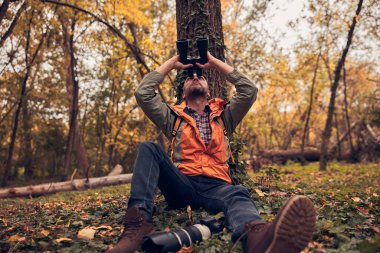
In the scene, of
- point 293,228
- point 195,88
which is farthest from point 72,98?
point 293,228

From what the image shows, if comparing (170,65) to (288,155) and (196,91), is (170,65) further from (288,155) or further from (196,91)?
(288,155)

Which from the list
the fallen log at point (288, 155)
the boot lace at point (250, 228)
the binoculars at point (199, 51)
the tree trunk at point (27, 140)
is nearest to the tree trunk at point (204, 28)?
the binoculars at point (199, 51)

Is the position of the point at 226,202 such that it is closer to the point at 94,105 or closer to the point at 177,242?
the point at 177,242

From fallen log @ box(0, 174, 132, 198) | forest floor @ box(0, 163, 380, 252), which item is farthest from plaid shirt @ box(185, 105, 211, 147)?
fallen log @ box(0, 174, 132, 198)

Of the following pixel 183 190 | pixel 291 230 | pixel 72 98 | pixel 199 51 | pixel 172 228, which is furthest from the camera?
pixel 72 98

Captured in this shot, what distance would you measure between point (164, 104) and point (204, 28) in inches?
64.3

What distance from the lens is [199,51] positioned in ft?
13.1

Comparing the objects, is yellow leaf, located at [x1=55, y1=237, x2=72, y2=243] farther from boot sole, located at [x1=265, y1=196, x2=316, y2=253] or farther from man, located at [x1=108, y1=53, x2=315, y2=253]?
boot sole, located at [x1=265, y1=196, x2=316, y2=253]

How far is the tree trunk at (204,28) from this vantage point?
190 inches

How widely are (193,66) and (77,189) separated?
8239 millimetres

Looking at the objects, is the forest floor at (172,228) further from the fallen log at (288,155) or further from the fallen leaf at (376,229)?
A: the fallen log at (288,155)

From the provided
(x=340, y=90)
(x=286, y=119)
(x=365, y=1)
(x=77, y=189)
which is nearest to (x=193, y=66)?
(x=77, y=189)

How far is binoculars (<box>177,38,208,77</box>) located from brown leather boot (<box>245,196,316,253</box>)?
227 centimetres

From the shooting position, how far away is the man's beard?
12.7 ft
